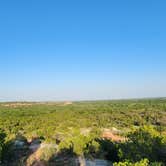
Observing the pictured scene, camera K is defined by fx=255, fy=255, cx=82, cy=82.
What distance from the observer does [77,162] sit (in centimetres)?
1664

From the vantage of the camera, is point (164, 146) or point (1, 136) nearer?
point (164, 146)

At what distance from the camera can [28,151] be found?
21625mm

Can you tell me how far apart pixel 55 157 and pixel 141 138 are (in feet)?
21.1

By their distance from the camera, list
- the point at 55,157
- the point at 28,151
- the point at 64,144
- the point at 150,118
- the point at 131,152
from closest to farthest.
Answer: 1. the point at 131,152
2. the point at 55,157
3. the point at 64,144
4. the point at 28,151
5. the point at 150,118

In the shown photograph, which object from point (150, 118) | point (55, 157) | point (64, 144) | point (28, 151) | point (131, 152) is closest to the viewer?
point (131, 152)

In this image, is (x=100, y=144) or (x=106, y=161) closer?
(x=106, y=161)

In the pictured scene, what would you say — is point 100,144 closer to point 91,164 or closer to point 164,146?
point 91,164

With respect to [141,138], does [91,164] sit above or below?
below

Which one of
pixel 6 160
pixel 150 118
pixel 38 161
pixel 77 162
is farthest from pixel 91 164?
pixel 150 118

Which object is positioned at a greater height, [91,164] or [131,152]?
[131,152]

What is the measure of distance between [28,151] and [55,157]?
471 centimetres

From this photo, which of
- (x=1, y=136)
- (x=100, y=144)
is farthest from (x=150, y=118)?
(x=1, y=136)

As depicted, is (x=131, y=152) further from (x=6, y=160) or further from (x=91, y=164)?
(x=6, y=160)

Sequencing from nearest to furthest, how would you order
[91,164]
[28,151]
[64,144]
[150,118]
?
[91,164] < [64,144] < [28,151] < [150,118]
